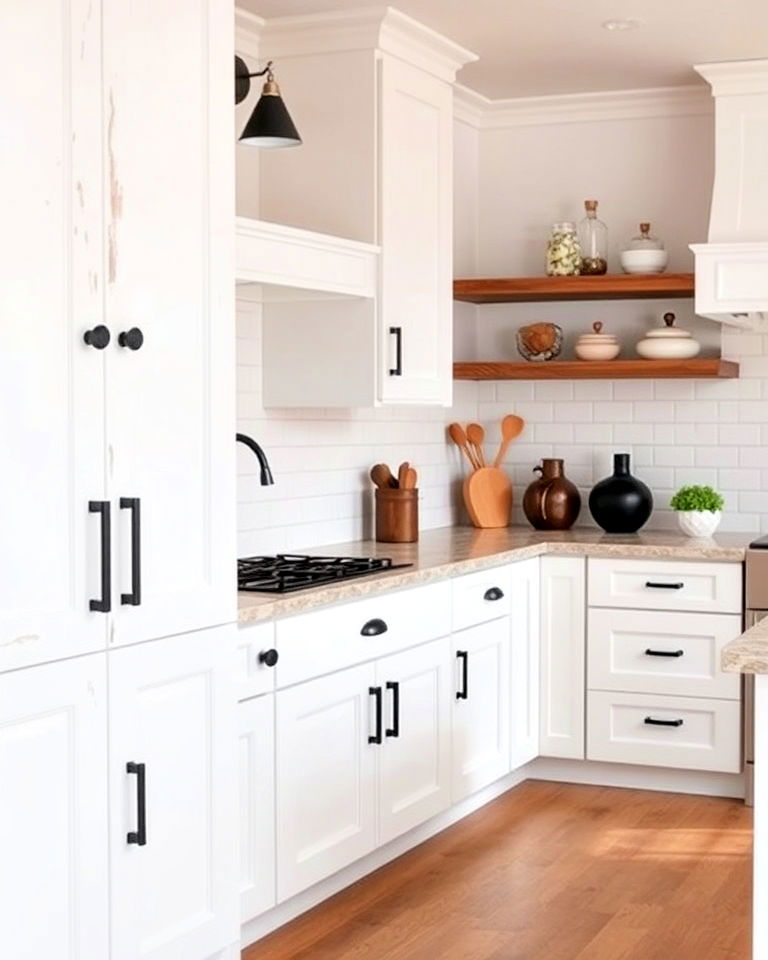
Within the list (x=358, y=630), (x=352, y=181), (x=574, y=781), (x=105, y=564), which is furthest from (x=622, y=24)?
(x=105, y=564)

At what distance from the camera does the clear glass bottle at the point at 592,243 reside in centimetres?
601

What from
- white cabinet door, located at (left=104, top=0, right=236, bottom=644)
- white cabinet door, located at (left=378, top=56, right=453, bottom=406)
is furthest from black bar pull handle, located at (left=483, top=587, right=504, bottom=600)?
white cabinet door, located at (left=104, top=0, right=236, bottom=644)

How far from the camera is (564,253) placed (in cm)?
598

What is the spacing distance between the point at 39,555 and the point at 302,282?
6.01ft

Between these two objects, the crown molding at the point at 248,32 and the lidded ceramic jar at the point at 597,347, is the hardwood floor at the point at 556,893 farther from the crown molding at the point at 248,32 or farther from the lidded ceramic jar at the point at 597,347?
the crown molding at the point at 248,32

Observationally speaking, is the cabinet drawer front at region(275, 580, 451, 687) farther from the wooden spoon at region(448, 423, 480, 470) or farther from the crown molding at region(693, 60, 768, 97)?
the crown molding at region(693, 60, 768, 97)

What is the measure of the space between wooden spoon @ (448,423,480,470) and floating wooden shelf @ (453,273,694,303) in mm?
516

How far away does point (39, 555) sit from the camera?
2760 millimetres

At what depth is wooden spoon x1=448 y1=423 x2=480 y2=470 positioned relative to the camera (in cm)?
624

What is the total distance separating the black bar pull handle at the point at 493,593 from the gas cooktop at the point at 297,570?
18.4 inches

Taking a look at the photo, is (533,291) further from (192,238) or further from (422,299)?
(192,238)

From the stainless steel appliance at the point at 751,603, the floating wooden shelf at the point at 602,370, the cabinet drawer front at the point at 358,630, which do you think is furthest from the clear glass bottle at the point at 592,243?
the cabinet drawer front at the point at 358,630

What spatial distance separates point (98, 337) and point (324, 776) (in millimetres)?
1651

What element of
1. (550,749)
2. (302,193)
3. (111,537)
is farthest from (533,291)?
(111,537)
